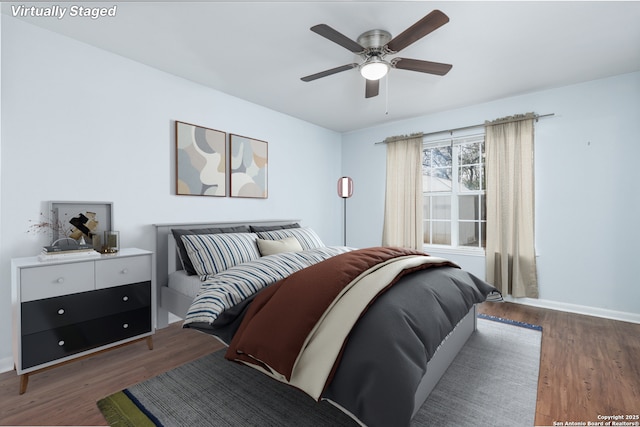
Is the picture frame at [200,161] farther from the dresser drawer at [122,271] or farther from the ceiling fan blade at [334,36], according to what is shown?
the ceiling fan blade at [334,36]

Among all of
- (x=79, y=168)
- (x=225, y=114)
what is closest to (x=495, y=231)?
(x=225, y=114)

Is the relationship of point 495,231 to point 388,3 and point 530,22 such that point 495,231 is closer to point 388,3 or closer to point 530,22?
point 530,22

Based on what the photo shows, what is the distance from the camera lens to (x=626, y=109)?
121 inches

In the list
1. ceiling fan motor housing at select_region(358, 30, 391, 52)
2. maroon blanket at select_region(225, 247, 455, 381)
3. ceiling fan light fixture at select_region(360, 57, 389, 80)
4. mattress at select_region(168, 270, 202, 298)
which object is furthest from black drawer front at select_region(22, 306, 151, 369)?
ceiling fan motor housing at select_region(358, 30, 391, 52)

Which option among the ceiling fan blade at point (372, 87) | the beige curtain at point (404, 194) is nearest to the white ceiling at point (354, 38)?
the ceiling fan blade at point (372, 87)

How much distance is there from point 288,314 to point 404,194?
341cm

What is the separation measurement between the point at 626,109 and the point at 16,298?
5.44m

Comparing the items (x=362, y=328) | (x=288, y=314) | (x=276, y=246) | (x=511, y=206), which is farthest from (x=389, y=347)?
(x=511, y=206)

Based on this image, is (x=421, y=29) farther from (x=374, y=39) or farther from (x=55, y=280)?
(x=55, y=280)

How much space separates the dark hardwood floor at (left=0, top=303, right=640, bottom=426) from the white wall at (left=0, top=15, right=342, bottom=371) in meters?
0.58

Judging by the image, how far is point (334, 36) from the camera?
2.00 m

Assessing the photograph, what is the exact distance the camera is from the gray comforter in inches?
47.3

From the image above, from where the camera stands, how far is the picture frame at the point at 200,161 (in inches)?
121

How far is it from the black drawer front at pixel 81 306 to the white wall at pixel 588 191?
13.8 feet
